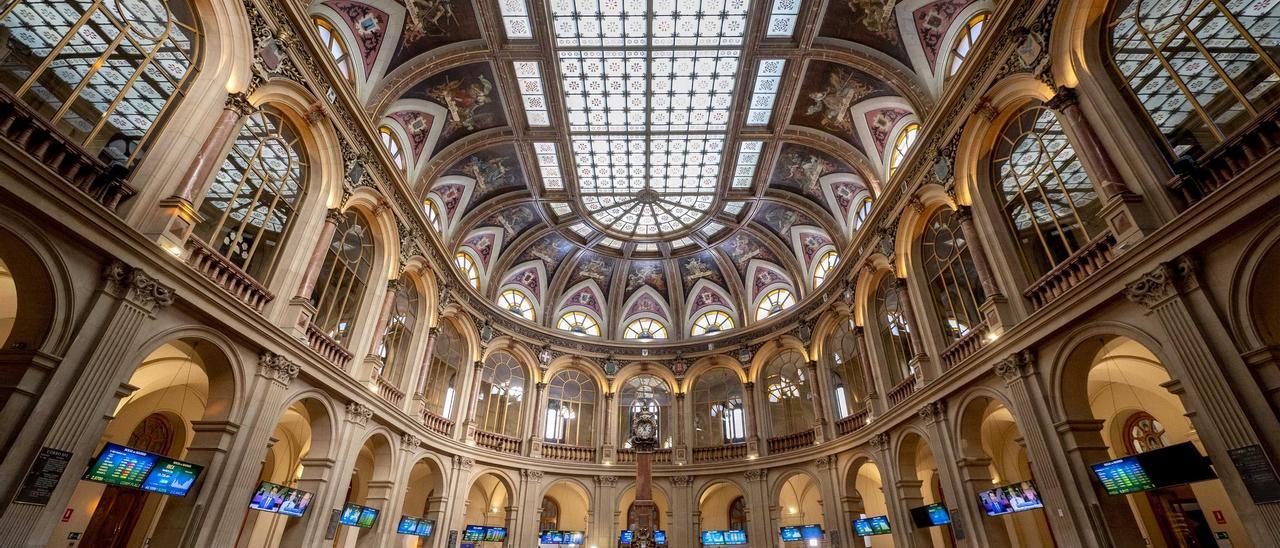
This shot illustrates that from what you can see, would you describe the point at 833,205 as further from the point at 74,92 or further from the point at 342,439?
the point at 74,92

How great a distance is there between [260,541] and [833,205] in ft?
75.1

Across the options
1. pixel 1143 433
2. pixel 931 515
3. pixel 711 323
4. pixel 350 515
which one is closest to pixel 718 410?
pixel 711 323

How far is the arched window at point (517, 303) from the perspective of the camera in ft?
87.6

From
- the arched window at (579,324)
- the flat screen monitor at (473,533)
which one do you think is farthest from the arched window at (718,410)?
the flat screen monitor at (473,533)

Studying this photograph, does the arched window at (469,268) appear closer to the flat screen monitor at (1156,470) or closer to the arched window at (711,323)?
the arched window at (711,323)

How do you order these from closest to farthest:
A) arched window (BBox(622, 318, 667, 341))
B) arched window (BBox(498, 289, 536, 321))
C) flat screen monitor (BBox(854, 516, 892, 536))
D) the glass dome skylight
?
the glass dome skylight, flat screen monitor (BBox(854, 516, 892, 536)), arched window (BBox(498, 289, 536, 321)), arched window (BBox(622, 318, 667, 341))

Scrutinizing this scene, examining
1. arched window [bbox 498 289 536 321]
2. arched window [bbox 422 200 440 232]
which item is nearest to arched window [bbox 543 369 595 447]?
arched window [bbox 498 289 536 321]

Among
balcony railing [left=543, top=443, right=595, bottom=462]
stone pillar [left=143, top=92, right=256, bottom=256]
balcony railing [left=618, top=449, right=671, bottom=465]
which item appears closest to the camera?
stone pillar [left=143, top=92, right=256, bottom=256]

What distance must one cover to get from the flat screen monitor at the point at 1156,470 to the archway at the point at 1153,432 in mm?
1971

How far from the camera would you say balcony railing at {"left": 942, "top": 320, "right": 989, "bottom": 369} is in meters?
13.0

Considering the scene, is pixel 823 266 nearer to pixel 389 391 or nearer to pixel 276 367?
pixel 389 391

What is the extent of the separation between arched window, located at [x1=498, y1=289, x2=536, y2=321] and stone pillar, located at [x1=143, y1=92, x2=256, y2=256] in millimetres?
16234

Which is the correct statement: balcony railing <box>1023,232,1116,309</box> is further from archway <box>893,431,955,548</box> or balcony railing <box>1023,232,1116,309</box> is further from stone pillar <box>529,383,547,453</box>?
stone pillar <box>529,383,547,453</box>

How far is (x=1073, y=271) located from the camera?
413 inches
